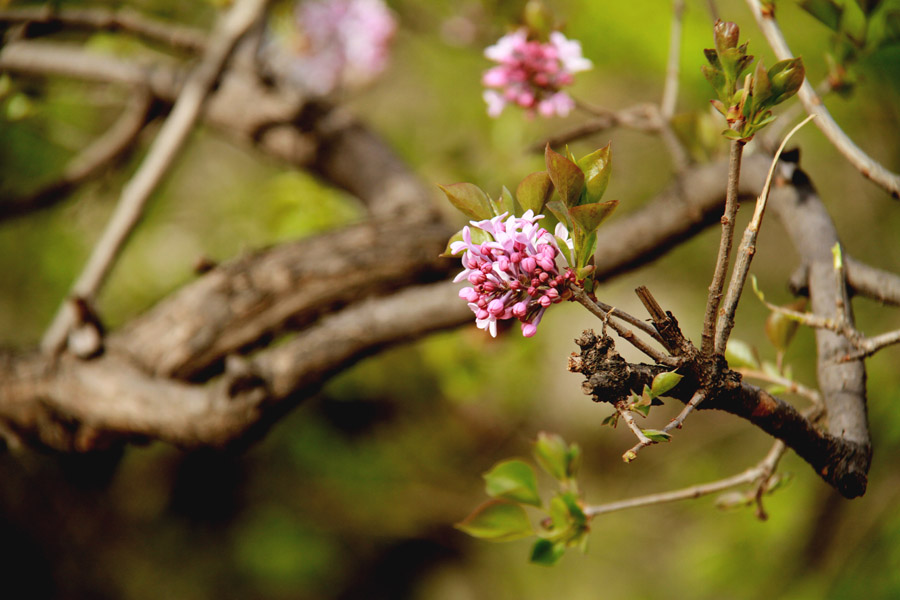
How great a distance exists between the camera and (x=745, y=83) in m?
0.37

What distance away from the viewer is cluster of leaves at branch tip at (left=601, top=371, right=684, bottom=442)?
321 millimetres

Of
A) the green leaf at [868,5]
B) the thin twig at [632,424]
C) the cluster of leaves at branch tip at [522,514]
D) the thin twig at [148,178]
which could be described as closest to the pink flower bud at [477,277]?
the thin twig at [632,424]

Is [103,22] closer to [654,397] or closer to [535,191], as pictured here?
[535,191]

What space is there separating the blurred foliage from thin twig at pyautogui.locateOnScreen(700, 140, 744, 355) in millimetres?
794

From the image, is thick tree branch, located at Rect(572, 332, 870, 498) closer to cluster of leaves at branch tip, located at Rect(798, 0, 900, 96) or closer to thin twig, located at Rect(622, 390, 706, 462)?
thin twig, located at Rect(622, 390, 706, 462)

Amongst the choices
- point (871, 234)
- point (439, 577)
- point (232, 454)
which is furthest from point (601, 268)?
point (439, 577)

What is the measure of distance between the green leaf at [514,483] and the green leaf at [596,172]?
0.28m

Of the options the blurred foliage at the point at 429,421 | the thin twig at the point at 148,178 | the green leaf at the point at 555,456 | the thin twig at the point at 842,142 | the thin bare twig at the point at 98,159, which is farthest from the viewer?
the blurred foliage at the point at 429,421

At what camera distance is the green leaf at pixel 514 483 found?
0.56 meters

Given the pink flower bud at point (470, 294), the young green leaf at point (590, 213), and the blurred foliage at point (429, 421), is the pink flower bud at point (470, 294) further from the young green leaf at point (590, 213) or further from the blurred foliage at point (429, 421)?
the blurred foliage at point (429, 421)

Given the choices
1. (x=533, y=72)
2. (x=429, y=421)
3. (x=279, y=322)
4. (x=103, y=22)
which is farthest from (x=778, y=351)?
(x=429, y=421)

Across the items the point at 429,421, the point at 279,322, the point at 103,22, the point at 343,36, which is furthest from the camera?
the point at 429,421

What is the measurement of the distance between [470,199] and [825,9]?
416 millimetres

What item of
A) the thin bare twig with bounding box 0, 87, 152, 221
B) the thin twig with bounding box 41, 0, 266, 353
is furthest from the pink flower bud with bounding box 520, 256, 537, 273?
the thin bare twig with bounding box 0, 87, 152, 221
